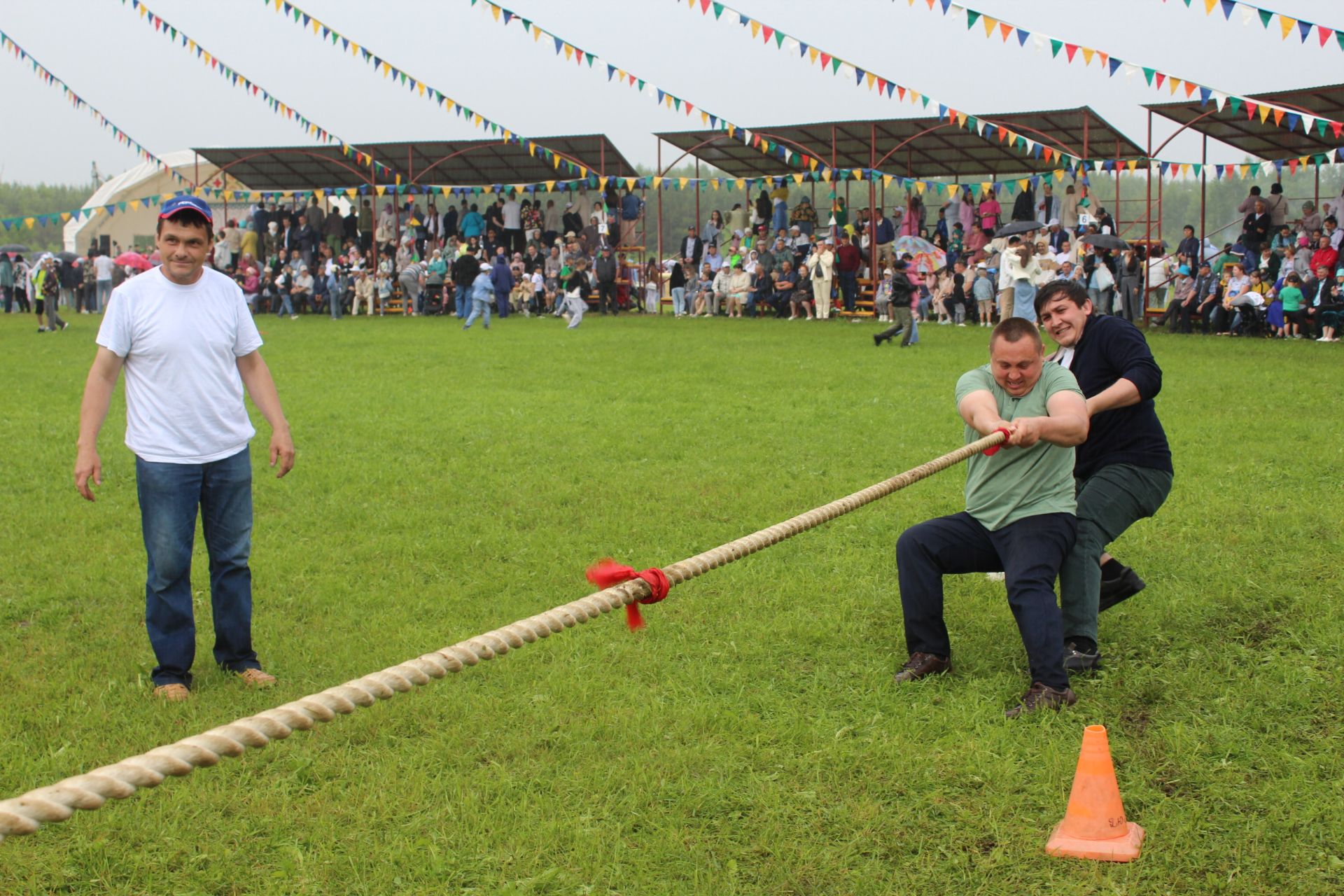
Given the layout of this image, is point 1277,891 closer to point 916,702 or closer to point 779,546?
point 916,702

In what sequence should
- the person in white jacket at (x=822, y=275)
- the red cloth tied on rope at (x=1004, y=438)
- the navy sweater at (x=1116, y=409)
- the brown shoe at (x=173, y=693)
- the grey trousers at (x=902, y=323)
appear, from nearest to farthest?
the red cloth tied on rope at (x=1004, y=438)
the brown shoe at (x=173, y=693)
the navy sweater at (x=1116, y=409)
the grey trousers at (x=902, y=323)
the person in white jacket at (x=822, y=275)

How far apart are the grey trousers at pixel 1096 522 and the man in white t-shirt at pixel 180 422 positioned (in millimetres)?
3243

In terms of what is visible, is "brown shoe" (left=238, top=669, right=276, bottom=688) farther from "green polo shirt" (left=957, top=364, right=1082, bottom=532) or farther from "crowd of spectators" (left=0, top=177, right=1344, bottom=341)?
"crowd of spectators" (left=0, top=177, right=1344, bottom=341)

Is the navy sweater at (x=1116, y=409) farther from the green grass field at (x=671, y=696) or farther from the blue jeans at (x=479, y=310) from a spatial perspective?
the blue jeans at (x=479, y=310)

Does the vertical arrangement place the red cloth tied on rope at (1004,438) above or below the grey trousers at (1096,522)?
above

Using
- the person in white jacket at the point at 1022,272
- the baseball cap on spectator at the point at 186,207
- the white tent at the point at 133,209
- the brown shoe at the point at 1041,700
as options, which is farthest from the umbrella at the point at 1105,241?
the white tent at the point at 133,209

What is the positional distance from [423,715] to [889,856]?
189 cm

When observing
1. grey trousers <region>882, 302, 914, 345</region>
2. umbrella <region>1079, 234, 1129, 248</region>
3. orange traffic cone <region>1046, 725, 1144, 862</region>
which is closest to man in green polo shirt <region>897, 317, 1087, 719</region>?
orange traffic cone <region>1046, 725, 1144, 862</region>

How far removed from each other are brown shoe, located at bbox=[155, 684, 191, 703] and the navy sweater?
3816 millimetres

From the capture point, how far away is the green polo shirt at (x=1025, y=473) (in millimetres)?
4848

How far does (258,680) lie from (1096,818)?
3214mm

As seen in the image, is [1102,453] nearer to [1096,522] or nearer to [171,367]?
[1096,522]

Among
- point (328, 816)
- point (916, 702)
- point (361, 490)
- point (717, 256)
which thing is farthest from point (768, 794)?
point (717, 256)

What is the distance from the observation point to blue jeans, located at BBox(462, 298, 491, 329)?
83.6ft
